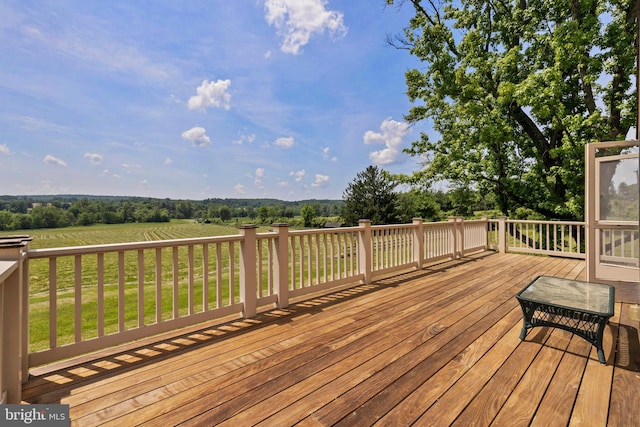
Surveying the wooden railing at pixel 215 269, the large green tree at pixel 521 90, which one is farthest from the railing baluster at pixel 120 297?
the large green tree at pixel 521 90

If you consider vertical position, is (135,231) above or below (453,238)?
above

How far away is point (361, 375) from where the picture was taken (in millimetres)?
1822

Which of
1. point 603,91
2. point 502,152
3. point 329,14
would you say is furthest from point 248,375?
point 603,91

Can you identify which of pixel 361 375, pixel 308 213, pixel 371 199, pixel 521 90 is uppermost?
pixel 521 90

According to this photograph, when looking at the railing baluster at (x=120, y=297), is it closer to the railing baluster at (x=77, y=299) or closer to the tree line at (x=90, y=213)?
the railing baluster at (x=77, y=299)

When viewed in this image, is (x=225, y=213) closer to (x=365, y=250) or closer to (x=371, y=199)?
(x=365, y=250)

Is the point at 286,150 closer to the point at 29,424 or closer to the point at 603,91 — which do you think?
the point at 603,91

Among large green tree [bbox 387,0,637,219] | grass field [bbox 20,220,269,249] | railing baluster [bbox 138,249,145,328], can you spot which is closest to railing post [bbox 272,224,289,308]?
railing baluster [bbox 138,249,145,328]

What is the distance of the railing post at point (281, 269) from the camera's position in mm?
3177

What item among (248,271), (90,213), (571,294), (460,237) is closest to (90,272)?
(248,271)

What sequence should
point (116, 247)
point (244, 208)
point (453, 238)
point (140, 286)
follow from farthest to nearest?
point (244, 208) < point (453, 238) < point (140, 286) < point (116, 247)

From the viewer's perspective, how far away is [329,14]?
27.6ft

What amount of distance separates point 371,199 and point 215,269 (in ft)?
60.3

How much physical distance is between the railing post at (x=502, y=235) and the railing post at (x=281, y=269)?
6.17 m
